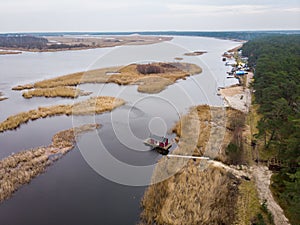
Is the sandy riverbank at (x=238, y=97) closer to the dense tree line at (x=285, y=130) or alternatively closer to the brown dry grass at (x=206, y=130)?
the brown dry grass at (x=206, y=130)

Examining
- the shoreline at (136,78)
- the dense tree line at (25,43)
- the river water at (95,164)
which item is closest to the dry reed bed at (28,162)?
the river water at (95,164)

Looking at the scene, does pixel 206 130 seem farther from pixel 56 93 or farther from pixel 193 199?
pixel 56 93

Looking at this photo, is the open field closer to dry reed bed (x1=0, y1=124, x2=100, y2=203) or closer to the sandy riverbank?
the sandy riverbank

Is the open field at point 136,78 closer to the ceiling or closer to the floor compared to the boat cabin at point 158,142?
closer to the ceiling

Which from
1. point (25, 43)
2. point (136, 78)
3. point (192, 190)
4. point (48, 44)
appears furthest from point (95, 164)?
point (25, 43)

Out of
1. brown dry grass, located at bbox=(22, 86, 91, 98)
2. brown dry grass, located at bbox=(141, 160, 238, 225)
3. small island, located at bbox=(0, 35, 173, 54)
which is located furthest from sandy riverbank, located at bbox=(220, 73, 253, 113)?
small island, located at bbox=(0, 35, 173, 54)
